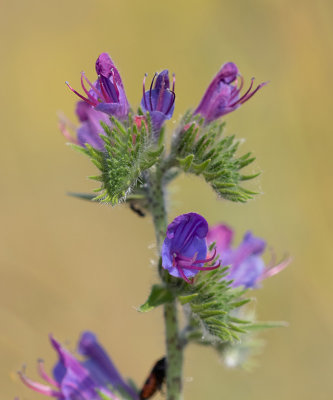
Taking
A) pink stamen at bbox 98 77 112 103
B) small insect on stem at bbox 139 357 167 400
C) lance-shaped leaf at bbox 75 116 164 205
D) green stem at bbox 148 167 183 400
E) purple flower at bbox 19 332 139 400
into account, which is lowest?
purple flower at bbox 19 332 139 400

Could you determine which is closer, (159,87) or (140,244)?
(159,87)

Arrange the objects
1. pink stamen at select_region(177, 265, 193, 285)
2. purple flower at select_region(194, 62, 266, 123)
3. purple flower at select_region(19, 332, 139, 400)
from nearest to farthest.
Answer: pink stamen at select_region(177, 265, 193, 285)
purple flower at select_region(194, 62, 266, 123)
purple flower at select_region(19, 332, 139, 400)

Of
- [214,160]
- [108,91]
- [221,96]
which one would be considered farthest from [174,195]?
[108,91]

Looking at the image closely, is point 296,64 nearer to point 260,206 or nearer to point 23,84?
point 260,206

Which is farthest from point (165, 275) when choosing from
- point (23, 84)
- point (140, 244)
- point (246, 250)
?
point (23, 84)

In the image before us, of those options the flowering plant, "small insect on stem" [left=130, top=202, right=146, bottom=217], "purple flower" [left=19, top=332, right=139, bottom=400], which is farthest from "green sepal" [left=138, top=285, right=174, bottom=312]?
"purple flower" [left=19, top=332, right=139, bottom=400]

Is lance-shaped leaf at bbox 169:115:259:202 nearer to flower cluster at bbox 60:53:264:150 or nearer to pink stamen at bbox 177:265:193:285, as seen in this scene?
flower cluster at bbox 60:53:264:150
